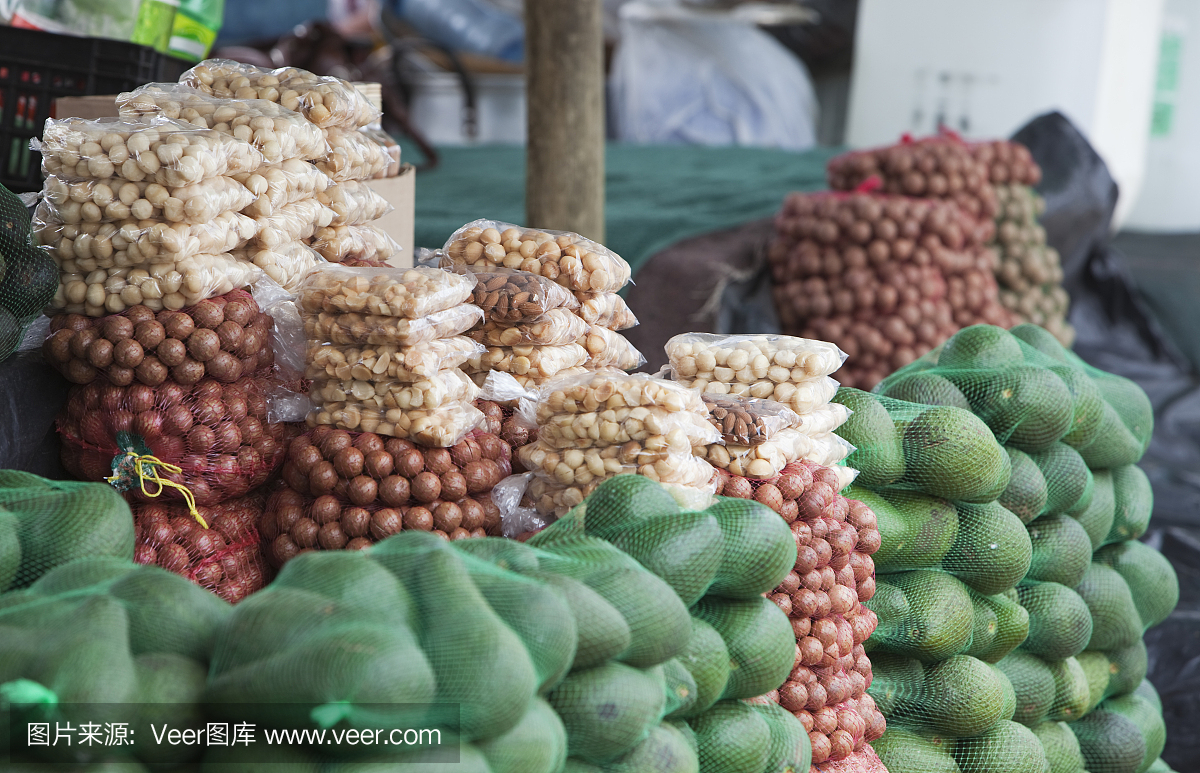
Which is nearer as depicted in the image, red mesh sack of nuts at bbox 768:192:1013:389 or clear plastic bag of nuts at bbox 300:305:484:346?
clear plastic bag of nuts at bbox 300:305:484:346

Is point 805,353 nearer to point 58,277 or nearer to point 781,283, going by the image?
point 58,277

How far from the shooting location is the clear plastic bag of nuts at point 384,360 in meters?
1.58

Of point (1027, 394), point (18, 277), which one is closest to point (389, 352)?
point (18, 277)

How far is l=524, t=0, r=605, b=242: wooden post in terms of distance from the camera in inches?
119

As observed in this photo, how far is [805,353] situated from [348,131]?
923 mm

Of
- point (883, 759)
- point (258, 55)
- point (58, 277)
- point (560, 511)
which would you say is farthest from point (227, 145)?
point (258, 55)

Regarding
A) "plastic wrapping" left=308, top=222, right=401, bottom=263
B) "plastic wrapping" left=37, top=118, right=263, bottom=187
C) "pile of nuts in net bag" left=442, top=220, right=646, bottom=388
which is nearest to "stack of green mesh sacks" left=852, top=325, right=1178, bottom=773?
"pile of nuts in net bag" left=442, top=220, right=646, bottom=388

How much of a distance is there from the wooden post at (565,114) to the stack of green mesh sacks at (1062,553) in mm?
1201

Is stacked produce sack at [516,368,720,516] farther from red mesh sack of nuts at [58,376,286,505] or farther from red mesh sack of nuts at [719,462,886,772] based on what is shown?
red mesh sack of nuts at [58,376,286,505]

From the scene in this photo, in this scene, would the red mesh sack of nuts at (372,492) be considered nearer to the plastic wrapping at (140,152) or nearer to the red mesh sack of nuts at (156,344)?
the red mesh sack of nuts at (156,344)

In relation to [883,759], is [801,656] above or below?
above

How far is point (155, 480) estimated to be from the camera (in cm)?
158

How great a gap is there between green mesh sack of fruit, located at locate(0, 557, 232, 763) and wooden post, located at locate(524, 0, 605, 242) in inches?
84.4

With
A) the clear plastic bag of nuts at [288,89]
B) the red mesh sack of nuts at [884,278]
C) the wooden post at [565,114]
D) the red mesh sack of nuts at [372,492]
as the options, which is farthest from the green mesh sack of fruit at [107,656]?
the red mesh sack of nuts at [884,278]
